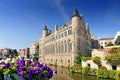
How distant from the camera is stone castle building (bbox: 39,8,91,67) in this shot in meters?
46.2

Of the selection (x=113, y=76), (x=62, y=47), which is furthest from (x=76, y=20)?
(x=113, y=76)

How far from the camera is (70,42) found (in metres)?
48.5

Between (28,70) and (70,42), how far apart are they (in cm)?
4328

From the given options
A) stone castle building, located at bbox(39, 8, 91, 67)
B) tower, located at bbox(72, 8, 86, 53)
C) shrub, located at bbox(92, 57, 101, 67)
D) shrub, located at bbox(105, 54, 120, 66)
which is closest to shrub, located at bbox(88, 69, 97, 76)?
shrub, located at bbox(92, 57, 101, 67)

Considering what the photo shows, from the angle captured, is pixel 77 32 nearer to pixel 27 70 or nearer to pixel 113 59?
pixel 113 59

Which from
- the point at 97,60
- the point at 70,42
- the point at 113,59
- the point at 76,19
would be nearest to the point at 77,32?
the point at 76,19

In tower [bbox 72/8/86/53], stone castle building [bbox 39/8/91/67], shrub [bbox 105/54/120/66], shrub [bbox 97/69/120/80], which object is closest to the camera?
shrub [bbox 97/69/120/80]

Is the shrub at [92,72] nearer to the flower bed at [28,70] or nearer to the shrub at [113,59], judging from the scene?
the shrub at [113,59]

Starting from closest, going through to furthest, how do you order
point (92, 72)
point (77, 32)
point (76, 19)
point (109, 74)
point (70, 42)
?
point (109, 74) → point (92, 72) → point (77, 32) → point (76, 19) → point (70, 42)

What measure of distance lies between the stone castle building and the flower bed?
39794 millimetres

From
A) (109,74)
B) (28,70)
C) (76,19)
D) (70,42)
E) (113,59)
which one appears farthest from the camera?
(70,42)

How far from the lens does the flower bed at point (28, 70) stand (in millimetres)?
5340

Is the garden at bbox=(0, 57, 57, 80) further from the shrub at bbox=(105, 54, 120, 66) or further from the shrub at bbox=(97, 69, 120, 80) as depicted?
the shrub at bbox=(105, 54, 120, 66)

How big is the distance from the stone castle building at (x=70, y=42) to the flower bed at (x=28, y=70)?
131 feet
